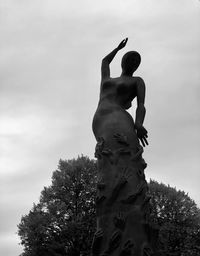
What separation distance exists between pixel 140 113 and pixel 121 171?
154 centimetres

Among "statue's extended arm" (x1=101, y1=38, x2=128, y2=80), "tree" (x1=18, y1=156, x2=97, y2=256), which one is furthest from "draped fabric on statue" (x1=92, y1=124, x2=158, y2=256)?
"tree" (x1=18, y1=156, x2=97, y2=256)

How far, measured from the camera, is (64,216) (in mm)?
36469

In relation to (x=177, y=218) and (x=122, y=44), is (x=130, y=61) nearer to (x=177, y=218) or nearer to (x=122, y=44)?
(x=122, y=44)

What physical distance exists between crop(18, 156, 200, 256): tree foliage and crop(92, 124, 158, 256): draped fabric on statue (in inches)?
1092

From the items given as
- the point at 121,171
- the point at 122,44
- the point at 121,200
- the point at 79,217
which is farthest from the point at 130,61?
the point at 79,217

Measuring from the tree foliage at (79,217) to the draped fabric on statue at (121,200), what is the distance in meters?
27.7

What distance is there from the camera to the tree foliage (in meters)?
34.6

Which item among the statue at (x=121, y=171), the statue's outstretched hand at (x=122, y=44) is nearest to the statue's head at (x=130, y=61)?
the statue at (x=121, y=171)

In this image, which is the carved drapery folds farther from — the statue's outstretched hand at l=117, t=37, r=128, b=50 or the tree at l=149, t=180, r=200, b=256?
the tree at l=149, t=180, r=200, b=256

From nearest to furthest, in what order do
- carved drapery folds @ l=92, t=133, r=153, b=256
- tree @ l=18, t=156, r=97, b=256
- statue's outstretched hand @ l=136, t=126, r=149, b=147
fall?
carved drapery folds @ l=92, t=133, r=153, b=256 → statue's outstretched hand @ l=136, t=126, r=149, b=147 → tree @ l=18, t=156, r=97, b=256

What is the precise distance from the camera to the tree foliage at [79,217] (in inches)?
1361

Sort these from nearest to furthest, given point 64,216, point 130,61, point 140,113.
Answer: point 140,113, point 130,61, point 64,216

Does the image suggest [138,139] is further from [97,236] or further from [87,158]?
[87,158]

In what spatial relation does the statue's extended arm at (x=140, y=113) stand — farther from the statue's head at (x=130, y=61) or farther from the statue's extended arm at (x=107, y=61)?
the statue's extended arm at (x=107, y=61)
